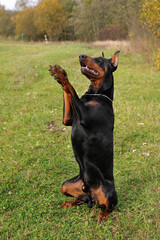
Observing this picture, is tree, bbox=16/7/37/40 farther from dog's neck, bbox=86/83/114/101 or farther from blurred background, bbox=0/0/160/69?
dog's neck, bbox=86/83/114/101

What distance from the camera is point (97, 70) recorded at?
2.53 meters

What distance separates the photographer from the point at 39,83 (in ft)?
31.9

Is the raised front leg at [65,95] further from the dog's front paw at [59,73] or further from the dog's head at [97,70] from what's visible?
the dog's head at [97,70]

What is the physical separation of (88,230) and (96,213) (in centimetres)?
28

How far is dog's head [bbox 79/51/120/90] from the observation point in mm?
2479

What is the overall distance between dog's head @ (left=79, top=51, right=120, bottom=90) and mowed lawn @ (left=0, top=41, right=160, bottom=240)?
1.65 metres

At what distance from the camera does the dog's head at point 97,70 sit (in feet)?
8.13

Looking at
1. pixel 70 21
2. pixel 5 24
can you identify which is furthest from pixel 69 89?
pixel 5 24

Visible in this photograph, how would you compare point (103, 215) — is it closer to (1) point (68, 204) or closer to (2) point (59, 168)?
(1) point (68, 204)

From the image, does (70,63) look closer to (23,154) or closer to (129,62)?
(129,62)

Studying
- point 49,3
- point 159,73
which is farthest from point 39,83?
point 49,3

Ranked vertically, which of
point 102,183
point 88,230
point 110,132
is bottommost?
point 88,230

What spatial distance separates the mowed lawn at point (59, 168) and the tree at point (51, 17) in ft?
117

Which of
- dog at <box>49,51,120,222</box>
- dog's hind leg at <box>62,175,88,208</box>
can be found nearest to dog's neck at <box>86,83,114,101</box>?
dog at <box>49,51,120,222</box>
